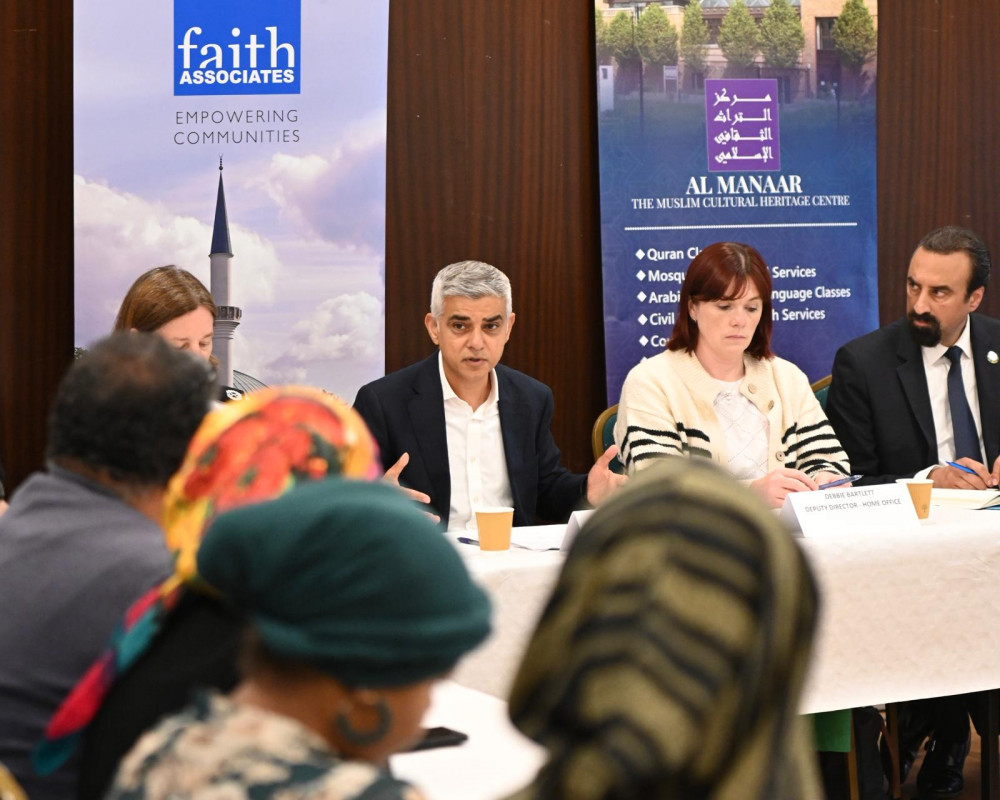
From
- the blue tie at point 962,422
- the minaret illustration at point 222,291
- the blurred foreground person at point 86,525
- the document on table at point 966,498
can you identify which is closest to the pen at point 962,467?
the document on table at point 966,498

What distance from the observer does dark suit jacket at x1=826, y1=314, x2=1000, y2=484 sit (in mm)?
3885

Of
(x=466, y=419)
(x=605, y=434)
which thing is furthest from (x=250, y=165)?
(x=605, y=434)

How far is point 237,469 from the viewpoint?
4.03 feet

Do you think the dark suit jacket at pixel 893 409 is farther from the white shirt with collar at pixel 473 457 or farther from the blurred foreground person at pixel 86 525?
the blurred foreground person at pixel 86 525

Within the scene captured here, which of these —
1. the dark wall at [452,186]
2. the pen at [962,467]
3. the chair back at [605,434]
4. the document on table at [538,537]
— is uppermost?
the dark wall at [452,186]

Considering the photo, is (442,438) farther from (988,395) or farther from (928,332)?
(988,395)

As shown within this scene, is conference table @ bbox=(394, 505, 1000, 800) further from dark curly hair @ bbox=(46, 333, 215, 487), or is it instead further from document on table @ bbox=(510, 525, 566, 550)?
dark curly hair @ bbox=(46, 333, 215, 487)

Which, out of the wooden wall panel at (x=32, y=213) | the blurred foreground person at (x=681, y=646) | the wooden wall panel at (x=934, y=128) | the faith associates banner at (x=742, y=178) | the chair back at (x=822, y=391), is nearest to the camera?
the blurred foreground person at (x=681, y=646)

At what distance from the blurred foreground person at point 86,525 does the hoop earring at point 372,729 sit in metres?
0.62

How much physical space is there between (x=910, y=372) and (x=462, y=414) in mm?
1552

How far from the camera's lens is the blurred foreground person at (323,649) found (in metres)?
0.79

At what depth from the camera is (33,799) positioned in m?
1.35

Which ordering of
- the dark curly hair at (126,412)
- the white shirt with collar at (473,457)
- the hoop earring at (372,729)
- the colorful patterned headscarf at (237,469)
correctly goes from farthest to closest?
the white shirt with collar at (473,457) < the dark curly hair at (126,412) < the colorful patterned headscarf at (237,469) < the hoop earring at (372,729)

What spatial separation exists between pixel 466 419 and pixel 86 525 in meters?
2.17
